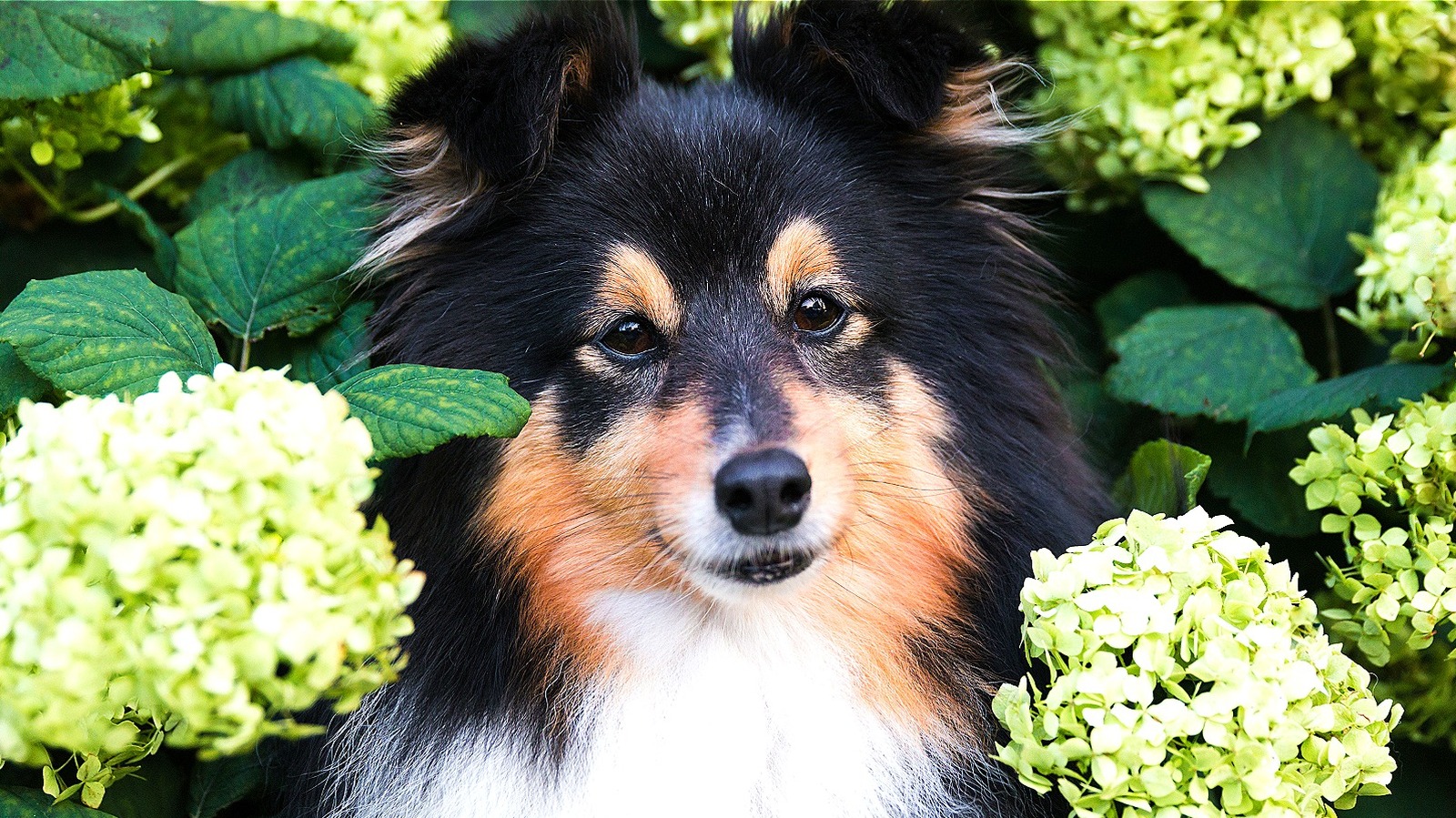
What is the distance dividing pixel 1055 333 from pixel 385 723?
171 centimetres

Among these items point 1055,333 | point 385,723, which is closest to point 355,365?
point 385,723

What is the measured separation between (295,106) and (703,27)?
1.16 m

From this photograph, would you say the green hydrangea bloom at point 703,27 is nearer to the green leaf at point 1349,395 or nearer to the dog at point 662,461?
the dog at point 662,461

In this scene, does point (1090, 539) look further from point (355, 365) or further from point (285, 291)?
point (285, 291)

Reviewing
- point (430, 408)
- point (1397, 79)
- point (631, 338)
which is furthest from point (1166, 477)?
point (430, 408)

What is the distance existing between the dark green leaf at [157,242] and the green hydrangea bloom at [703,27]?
148 cm

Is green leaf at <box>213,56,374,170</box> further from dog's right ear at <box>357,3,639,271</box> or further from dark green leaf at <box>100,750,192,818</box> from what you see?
dark green leaf at <box>100,750,192,818</box>

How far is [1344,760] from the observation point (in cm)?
216

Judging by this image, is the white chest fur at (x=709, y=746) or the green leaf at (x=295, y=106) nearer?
the white chest fur at (x=709, y=746)

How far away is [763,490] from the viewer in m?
2.18

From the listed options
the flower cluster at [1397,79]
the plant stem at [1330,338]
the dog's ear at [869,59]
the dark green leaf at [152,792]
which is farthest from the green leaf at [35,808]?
the flower cluster at [1397,79]

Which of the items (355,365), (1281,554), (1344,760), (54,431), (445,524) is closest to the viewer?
(54,431)

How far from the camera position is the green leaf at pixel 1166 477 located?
2600 millimetres

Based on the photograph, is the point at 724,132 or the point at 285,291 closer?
the point at 724,132
